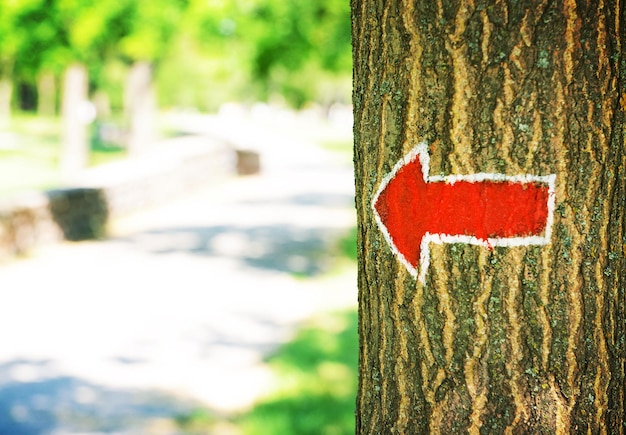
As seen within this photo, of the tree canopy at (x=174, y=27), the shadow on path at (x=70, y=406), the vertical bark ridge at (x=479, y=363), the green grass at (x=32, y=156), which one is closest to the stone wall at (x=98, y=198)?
the green grass at (x=32, y=156)

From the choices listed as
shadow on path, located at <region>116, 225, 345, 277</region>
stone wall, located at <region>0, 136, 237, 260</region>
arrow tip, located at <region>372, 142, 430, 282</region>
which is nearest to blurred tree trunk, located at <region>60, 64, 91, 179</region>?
stone wall, located at <region>0, 136, 237, 260</region>

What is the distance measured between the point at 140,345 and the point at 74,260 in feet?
10.1

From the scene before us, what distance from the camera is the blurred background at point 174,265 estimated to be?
14.8 feet

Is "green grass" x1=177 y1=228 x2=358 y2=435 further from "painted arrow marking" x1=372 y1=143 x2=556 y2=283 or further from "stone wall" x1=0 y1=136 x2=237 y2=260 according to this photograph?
"stone wall" x1=0 y1=136 x2=237 y2=260

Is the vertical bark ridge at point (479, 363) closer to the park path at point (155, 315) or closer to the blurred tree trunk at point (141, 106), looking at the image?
the park path at point (155, 315)

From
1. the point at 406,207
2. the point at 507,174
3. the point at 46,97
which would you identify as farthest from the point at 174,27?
the point at 46,97

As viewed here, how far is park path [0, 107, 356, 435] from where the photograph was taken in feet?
14.7

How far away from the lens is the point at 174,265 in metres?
8.02

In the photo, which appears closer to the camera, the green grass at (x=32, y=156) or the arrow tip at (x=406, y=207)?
the arrow tip at (x=406, y=207)

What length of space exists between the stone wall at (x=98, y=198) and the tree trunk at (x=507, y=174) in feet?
22.5

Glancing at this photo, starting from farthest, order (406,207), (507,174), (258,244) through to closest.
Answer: (258,244), (406,207), (507,174)

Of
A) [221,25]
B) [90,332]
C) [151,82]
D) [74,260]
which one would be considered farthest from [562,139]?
[151,82]

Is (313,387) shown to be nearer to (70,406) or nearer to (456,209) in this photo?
(70,406)

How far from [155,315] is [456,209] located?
490 cm
